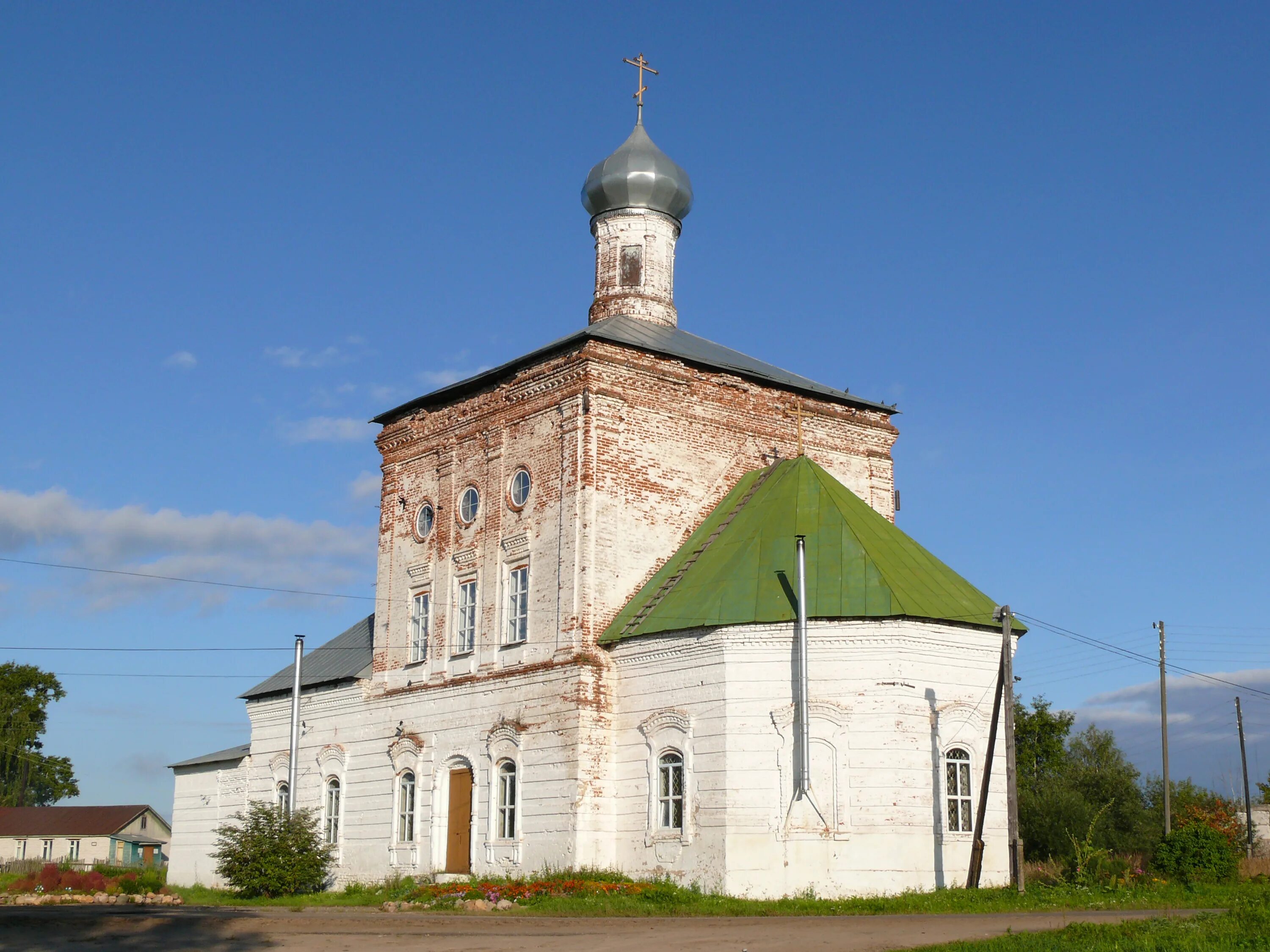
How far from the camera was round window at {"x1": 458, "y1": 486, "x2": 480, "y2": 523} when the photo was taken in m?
25.0

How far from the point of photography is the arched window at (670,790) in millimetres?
20422

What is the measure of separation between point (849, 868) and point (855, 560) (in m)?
4.45

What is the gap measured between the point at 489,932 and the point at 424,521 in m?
12.6

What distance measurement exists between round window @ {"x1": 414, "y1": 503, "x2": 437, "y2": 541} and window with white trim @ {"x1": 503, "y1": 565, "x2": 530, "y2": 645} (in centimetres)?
285

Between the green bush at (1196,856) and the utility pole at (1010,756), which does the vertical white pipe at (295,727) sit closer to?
the utility pole at (1010,756)

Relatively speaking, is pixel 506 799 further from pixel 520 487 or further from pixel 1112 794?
pixel 1112 794

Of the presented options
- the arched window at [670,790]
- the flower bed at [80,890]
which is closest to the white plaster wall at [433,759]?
the arched window at [670,790]

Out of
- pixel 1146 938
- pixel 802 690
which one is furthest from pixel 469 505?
pixel 1146 938

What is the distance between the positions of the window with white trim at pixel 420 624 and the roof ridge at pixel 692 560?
5.03 meters

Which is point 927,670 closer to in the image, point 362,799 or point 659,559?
point 659,559

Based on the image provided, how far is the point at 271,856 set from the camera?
22.8 m

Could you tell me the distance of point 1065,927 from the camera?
13.2m

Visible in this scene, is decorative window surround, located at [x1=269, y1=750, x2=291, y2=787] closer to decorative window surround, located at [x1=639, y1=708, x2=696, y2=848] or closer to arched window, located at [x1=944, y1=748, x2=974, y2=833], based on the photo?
decorative window surround, located at [x1=639, y1=708, x2=696, y2=848]

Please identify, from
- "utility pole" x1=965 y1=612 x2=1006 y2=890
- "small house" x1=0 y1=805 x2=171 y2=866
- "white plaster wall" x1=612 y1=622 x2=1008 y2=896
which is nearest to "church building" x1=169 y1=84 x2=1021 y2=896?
"white plaster wall" x1=612 y1=622 x2=1008 y2=896
